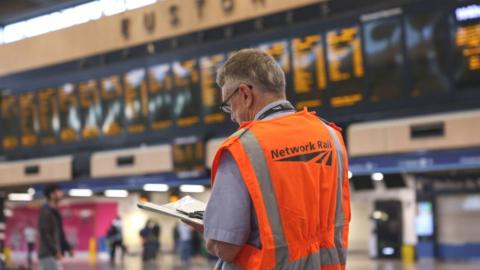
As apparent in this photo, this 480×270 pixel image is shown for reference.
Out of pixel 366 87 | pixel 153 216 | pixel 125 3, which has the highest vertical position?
pixel 125 3

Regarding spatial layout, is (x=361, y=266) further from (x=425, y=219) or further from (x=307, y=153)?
(x=307, y=153)

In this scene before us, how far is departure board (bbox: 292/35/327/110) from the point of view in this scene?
10.6 m

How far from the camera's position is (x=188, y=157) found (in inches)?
505

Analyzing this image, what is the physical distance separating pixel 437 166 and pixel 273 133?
28.5 feet

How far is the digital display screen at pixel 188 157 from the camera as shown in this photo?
12477 millimetres

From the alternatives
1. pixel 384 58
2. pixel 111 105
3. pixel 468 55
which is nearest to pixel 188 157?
pixel 111 105

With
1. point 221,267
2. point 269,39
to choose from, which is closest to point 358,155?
point 269,39

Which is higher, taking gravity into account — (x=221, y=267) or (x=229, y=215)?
(x=229, y=215)

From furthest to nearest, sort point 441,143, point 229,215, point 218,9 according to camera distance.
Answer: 1. point 218,9
2. point 441,143
3. point 229,215

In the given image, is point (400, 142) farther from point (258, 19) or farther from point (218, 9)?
point (218, 9)

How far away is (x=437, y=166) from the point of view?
10383 mm

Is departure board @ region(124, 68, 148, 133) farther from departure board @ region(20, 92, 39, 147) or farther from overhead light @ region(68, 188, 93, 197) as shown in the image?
Result: overhead light @ region(68, 188, 93, 197)

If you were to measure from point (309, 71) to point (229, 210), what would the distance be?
8.73 meters

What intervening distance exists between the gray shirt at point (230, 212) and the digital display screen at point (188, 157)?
1015 cm
